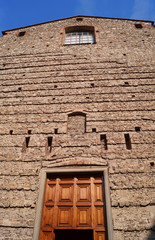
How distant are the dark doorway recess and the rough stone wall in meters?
0.63

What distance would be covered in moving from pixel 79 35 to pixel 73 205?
8.35m

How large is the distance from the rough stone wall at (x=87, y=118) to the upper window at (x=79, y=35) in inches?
20.4

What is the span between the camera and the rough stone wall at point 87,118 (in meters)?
4.33

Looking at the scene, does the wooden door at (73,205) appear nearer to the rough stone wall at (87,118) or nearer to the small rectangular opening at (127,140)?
the rough stone wall at (87,118)

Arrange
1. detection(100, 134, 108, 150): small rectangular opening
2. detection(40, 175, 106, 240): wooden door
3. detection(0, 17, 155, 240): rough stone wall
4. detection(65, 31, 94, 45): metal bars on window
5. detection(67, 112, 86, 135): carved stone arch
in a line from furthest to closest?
detection(65, 31, 94, 45): metal bars on window, detection(67, 112, 86, 135): carved stone arch, detection(100, 134, 108, 150): small rectangular opening, detection(0, 17, 155, 240): rough stone wall, detection(40, 175, 106, 240): wooden door

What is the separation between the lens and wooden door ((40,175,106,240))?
416 centimetres

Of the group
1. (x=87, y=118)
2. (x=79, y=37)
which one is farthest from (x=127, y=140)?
(x=79, y=37)

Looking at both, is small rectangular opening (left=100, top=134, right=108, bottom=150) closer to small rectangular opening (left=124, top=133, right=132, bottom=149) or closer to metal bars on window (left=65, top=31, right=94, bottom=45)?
small rectangular opening (left=124, top=133, right=132, bottom=149)

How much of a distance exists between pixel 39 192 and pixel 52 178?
50cm

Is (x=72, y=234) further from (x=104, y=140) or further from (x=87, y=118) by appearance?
(x=87, y=118)

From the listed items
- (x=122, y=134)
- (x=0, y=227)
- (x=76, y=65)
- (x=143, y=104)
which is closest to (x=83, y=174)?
(x=122, y=134)

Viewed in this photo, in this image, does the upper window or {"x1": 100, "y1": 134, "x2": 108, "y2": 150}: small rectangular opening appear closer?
{"x1": 100, "y1": 134, "x2": 108, "y2": 150}: small rectangular opening

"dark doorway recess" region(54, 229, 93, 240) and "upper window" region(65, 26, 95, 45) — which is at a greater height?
"upper window" region(65, 26, 95, 45)

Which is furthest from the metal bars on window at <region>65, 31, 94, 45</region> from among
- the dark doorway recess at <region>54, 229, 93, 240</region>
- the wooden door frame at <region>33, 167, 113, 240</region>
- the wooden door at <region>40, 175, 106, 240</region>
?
the dark doorway recess at <region>54, 229, 93, 240</region>
